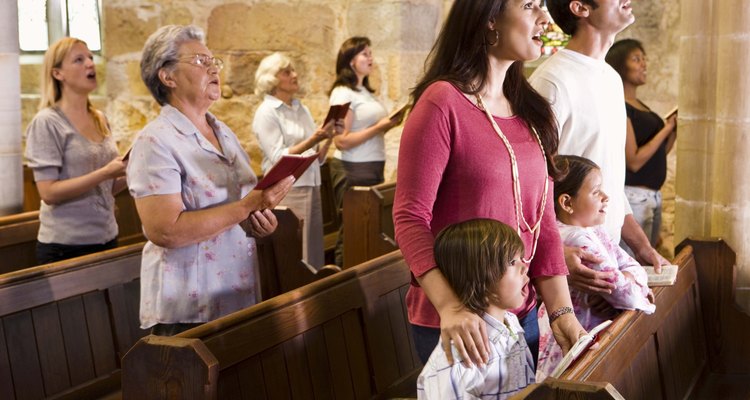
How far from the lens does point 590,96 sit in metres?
2.78

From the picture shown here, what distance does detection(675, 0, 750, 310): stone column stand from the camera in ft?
14.0

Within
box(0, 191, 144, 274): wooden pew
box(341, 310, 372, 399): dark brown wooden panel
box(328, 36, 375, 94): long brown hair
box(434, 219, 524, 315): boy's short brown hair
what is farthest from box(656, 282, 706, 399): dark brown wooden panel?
box(328, 36, 375, 94): long brown hair

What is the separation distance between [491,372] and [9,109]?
3039 millimetres

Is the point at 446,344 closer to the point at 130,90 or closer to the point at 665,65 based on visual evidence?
the point at 665,65

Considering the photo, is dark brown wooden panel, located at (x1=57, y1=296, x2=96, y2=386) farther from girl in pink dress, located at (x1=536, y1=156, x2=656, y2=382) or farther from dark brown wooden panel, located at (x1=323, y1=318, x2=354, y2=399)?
girl in pink dress, located at (x1=536, y1=156, x2=656, y2=382)

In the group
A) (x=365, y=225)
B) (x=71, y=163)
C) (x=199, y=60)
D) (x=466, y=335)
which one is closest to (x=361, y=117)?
(x=365, y=225)

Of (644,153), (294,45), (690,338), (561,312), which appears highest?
(294,45)

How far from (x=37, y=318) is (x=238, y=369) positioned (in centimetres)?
105

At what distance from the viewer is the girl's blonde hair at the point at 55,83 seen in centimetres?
411

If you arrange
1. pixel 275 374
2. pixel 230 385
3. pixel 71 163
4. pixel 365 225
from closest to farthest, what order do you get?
1. pixel 230 385
2. pixel 275 374
3. pixel 71 163
4. pixel 365 225

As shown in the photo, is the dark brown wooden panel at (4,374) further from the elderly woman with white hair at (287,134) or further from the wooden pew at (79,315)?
the elderly woman with white hair at (287,134)

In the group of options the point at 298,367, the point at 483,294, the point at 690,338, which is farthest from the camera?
the point at 690,338

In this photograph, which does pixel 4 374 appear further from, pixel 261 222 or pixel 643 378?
pixel 643 378

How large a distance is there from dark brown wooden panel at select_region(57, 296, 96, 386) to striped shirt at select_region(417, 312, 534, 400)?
1.67 m
